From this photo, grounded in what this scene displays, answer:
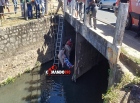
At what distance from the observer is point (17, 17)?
1292 centimetres

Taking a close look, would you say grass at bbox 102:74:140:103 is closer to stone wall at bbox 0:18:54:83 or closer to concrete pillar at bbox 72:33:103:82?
concrete pillar at bbox 72:33:103:82

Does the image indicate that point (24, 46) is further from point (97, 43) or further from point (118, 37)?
point (118, 37)

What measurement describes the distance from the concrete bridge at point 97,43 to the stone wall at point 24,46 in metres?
2.17

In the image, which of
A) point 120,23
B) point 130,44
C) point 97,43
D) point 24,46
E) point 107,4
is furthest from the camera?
point 107,4

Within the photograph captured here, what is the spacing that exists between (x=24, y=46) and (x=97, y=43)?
559 cm

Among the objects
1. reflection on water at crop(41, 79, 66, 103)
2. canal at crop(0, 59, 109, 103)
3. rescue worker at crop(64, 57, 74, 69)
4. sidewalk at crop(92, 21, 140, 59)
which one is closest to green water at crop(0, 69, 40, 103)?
canal at crop(0, 59, 109, 103)

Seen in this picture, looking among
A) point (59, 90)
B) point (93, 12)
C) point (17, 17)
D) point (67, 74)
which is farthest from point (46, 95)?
point (17, 17)

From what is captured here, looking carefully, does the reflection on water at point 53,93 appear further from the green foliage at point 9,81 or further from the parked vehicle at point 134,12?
the parked vehicle at point 134,12

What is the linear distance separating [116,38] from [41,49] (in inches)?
303

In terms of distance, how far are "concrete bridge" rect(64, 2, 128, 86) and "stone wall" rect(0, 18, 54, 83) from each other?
2169 millimetres

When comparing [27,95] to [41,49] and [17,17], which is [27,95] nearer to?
[41,49]

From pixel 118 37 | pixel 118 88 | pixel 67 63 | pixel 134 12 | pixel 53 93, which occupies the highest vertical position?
pixel 134 12

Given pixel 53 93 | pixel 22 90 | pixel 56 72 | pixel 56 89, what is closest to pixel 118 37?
pixel 53 93

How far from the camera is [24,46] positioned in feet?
39.3
